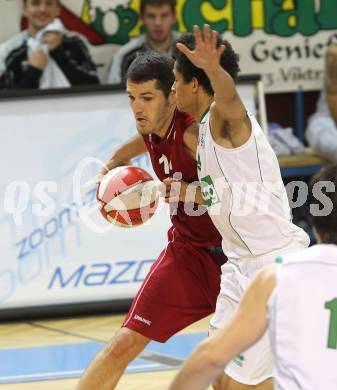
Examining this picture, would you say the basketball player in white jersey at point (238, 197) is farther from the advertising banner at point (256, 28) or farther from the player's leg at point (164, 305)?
the advertising banner at point (256, 28)

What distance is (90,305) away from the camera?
7.63 m

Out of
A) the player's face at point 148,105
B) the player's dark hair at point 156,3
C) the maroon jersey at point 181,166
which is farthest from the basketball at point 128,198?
the player's dark hair at point 156,3

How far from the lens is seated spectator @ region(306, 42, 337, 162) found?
866 cm

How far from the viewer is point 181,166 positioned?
4.81 metres

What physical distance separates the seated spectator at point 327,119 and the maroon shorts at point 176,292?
386 cm

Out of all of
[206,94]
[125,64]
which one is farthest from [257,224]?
[125,64]

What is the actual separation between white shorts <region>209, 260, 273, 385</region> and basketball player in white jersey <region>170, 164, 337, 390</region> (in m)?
1.38

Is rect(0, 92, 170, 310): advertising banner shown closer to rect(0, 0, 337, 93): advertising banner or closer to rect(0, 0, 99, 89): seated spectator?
rect(0, 0, 99, 89): seated spectator

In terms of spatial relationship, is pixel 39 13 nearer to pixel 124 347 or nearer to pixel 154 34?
pixel 154 34

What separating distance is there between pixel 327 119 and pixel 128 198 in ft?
13.8

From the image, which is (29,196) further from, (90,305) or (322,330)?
(322,330)

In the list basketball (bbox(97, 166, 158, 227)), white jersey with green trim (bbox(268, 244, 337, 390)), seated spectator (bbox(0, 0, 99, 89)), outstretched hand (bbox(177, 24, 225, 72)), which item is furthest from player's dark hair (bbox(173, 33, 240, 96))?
seated spectator (bbox(0, 0, 99, 89))

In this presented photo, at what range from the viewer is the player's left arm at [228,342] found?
2705 millimetres

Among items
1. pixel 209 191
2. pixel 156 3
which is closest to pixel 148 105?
pixel 209 191
